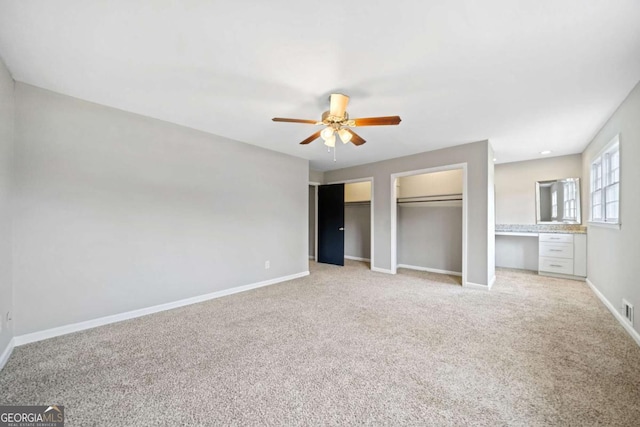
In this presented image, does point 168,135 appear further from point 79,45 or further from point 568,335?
point 568,335

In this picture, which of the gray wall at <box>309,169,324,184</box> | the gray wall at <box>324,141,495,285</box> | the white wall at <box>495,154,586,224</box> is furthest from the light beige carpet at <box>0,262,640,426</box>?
the gray wall at <box>309,169,324,184</box>

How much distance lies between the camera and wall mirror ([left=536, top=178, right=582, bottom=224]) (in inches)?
190

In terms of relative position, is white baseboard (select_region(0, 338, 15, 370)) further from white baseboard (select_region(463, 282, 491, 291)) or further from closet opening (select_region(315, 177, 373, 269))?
white baseboard (select_region(463, 282, 491, 291))

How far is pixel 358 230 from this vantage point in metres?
6.68

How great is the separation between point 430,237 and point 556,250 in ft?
7.16

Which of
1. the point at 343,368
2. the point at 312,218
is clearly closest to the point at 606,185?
the point at 343,368

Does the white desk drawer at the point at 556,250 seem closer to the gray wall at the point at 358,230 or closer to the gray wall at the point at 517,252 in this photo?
the gray wall at the point at 517,252

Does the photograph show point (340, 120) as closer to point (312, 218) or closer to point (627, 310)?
point (627, 310)

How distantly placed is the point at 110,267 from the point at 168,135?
1685 mm

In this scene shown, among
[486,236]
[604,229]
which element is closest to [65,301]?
[486,236]

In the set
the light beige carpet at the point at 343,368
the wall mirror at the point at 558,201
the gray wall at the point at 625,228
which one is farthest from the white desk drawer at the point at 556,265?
the light beige carpet at the point at 343,368

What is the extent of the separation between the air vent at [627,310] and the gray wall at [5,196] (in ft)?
18.3

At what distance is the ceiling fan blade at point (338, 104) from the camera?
90.8 inches

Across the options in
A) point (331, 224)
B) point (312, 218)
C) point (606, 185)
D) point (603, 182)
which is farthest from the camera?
point (312, 218)
